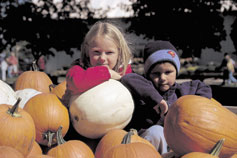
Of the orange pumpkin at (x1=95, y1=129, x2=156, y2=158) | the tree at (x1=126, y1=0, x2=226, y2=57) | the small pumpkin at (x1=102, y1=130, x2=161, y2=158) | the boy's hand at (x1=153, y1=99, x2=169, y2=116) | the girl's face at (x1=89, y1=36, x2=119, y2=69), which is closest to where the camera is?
the small pumpkin at (x1=102, y1=130, x2=161, y2=158)

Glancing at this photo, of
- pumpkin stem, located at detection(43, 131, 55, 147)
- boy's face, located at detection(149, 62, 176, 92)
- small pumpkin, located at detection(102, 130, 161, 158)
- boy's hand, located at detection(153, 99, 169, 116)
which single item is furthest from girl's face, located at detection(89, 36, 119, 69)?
small pumpkin, located at detection(102, 130, 161, 158)

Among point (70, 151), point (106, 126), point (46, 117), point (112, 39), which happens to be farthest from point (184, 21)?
point (70, 151)

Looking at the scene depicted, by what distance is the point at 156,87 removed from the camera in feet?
9.12

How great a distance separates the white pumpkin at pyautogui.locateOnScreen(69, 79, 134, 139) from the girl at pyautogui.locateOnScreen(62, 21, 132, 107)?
8 centimetres

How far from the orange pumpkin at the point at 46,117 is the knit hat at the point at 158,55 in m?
0.98

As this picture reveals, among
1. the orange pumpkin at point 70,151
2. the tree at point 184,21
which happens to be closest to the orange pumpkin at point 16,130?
the orange pumpkin at point 70,151

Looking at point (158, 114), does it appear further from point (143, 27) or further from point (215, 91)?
point (143, 27)

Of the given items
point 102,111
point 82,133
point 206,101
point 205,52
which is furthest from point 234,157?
point 205,52

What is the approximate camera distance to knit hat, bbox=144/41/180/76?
105 inches

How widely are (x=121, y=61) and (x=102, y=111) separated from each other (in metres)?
0.93

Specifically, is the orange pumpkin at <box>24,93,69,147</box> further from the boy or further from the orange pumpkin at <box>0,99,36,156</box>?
the boy

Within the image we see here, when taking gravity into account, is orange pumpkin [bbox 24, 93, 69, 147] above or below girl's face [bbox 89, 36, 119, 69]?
below

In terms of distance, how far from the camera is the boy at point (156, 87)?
247 cm

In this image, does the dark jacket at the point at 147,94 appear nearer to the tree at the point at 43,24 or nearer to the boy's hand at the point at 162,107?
the boy's hand at the point at 162,107
